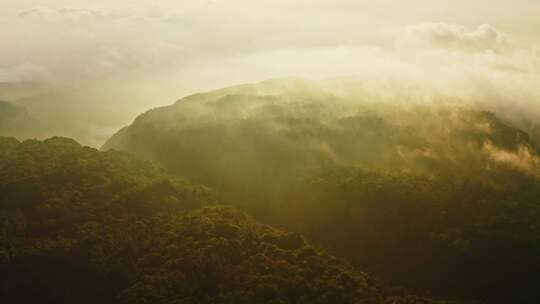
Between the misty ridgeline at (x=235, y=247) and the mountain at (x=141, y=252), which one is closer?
the mountain at (x=141, y=252)

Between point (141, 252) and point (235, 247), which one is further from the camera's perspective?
point (235, 247)

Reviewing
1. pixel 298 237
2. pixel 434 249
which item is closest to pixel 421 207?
pixel 434 249

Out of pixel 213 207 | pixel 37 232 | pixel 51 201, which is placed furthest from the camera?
pixel 213 207

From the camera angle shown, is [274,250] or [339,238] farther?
[339,238]

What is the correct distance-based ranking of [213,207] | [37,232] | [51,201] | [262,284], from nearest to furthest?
[262,284] < [37,232] < [51,201] < [213,207]

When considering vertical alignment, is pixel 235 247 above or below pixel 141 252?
below

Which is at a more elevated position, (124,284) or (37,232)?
(37,232)

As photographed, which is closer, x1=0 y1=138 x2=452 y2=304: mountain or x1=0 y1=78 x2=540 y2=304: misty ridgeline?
x1=0 y1=138 x2=452 y2=304: mountain

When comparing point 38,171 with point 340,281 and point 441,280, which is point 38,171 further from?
point 441,280
